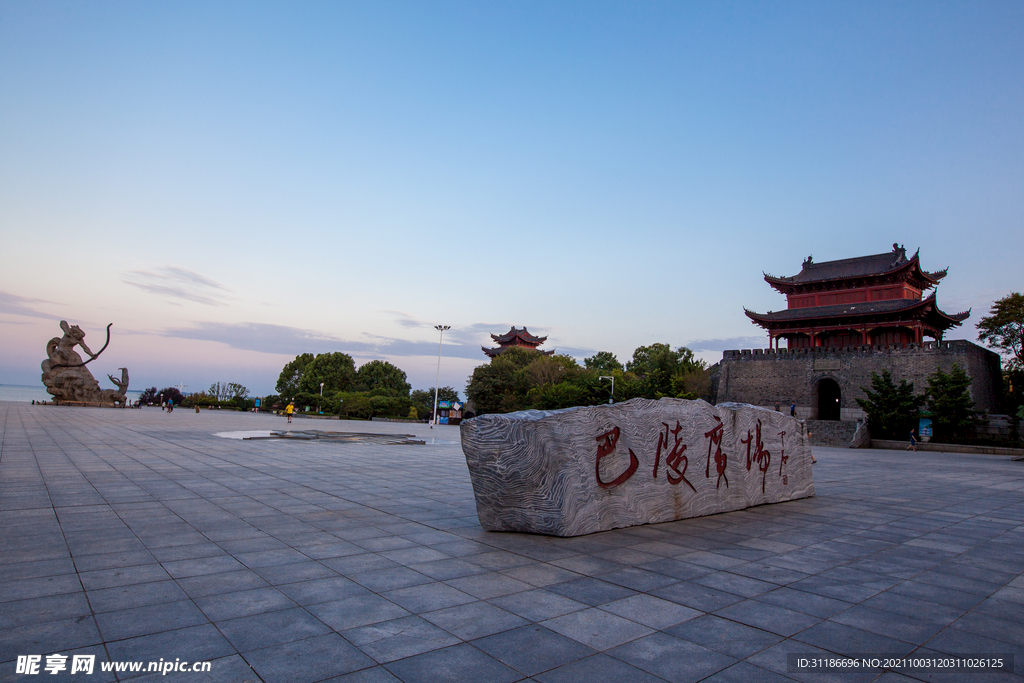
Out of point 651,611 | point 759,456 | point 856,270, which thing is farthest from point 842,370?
point 651,611

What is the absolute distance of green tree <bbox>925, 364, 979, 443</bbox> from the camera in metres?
24.0

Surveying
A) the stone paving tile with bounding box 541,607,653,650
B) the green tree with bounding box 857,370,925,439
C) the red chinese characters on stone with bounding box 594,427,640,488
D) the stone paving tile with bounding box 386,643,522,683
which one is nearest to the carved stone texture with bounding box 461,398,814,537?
the red chinese characters on stone with bounding box 594,427,640,488

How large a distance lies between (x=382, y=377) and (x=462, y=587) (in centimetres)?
6531

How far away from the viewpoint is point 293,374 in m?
70.9

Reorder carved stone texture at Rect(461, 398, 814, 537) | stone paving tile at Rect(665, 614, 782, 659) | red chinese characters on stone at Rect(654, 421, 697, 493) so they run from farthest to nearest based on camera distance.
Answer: red chinese characters on stone at Rect(654, 421, 697, 493)
carved stone texture at Rect(461, 398, 814, 537)
stone paving tile at Rect(665, 614, 782, 659)

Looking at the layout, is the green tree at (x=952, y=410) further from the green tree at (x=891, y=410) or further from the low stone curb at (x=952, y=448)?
the low stone curb at (x=952, y=448)

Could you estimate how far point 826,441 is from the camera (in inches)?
1068

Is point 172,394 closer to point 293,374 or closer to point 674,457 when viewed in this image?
point 293,374

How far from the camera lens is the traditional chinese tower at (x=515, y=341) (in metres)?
57.9

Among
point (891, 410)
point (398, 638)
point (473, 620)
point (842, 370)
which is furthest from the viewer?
point (842, 370)

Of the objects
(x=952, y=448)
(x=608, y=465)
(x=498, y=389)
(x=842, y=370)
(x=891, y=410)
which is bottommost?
(x=952, y=448)

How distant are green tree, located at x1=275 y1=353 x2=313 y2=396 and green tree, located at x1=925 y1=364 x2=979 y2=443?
63.1 m

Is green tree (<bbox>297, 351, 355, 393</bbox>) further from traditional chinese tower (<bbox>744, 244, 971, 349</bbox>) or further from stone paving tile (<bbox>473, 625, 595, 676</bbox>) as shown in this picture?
stone paving tile (<bbox>473, 625, 595, 676</bbox>)

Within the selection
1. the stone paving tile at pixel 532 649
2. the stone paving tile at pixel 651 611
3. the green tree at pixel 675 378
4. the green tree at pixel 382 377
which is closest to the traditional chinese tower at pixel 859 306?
the green tree at pixel 675 378
